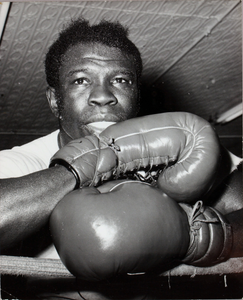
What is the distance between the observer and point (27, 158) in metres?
0.99

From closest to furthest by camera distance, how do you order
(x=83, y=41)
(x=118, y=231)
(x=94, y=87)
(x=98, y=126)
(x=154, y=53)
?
(x=118, y=231)
(x=98, y=126)
(x=94, y=87)
(x=83, y=41)
(x=154, y=53)

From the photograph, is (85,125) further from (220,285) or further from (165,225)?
(220,285)

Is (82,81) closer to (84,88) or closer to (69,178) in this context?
(84,88)

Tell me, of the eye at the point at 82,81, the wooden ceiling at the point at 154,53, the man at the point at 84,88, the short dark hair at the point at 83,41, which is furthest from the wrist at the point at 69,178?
the wooden ceiling at the point at 154,53

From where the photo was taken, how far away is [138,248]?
499 mm

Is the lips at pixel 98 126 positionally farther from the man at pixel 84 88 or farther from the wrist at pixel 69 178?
the wrist at pixel 69 178

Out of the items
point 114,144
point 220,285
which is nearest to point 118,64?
point 114,144

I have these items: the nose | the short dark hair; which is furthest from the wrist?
the short dark hair

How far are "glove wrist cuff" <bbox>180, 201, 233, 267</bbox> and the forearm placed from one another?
253 mm

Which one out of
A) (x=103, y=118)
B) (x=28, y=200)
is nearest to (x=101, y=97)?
(x=103, y=118)

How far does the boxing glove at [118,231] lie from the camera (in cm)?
49

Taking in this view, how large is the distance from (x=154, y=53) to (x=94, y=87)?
2.77ft

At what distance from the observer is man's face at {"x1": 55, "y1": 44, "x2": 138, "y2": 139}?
909 millimetres

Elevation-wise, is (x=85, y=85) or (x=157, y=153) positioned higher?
(x=157, y=153)
